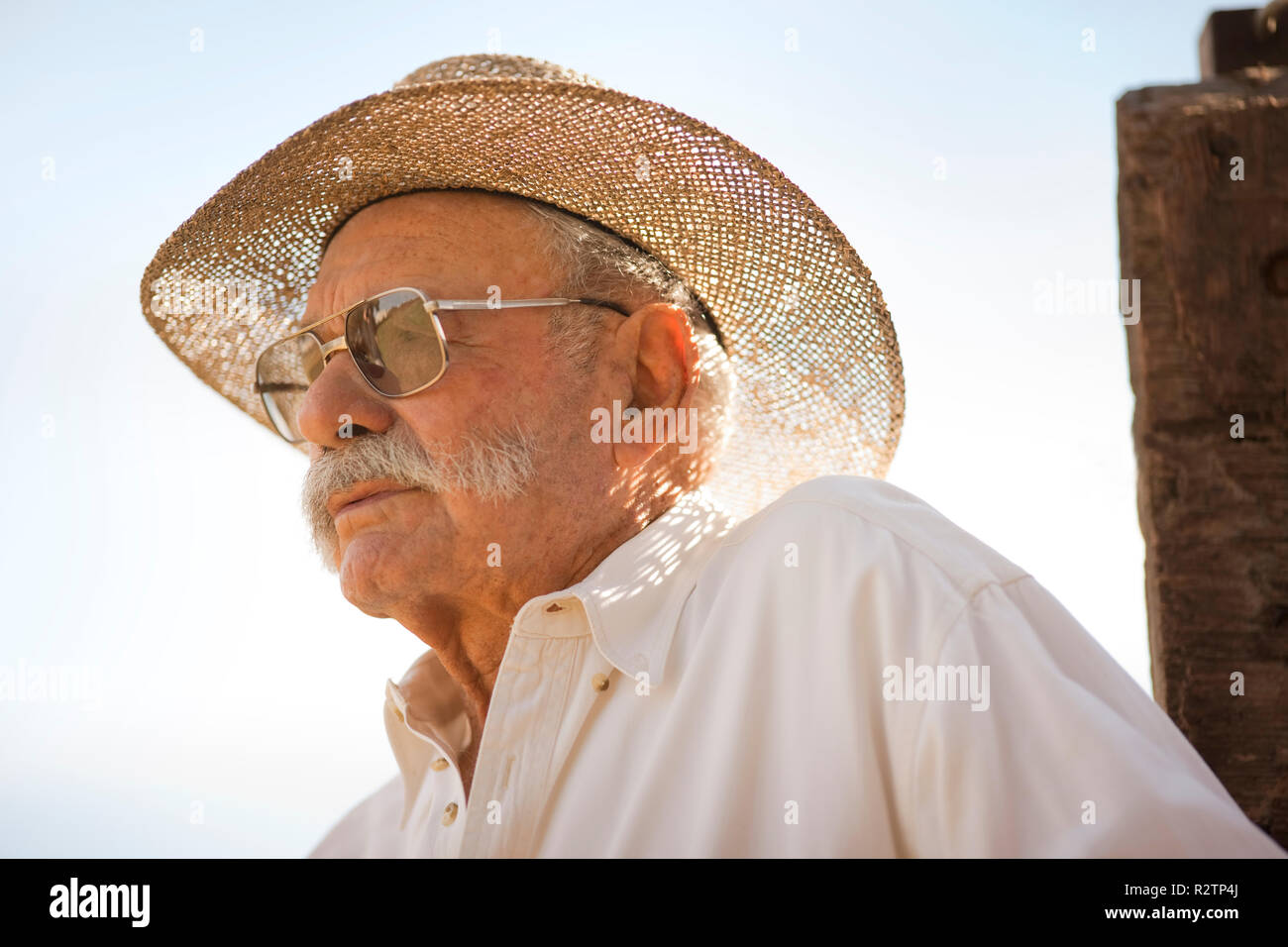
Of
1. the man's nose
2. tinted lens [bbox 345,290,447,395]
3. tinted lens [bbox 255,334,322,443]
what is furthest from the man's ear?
tinted lens [bbox 255,334,322,443]

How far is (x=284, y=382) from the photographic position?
3039 millimetres

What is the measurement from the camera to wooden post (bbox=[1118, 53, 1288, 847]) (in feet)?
5.18

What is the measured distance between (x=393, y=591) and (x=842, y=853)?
3.82 feet

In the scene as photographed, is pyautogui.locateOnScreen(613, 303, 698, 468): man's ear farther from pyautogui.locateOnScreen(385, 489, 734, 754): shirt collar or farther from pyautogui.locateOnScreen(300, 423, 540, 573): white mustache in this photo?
pyautogui.locateOnScreen(300, 423, 540, 573): white mustache

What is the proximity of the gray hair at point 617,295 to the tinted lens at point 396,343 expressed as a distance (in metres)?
0.29

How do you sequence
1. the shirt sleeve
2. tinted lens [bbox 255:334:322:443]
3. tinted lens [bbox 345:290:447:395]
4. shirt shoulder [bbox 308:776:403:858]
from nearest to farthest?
1. the shirt sleeve
2. tinted lens [bbox 345:290:447:395]
3. shirt shoulder [bbox 308:776:403:858]
4. tinted lens [bbox 255:334:322:443]

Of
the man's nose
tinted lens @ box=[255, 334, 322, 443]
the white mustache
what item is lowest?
the white mustache

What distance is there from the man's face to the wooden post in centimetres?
121

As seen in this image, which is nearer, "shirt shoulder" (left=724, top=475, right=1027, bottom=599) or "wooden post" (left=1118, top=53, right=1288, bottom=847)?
"wooden post" (left=1118, top=53, right=1288, bottom=847)

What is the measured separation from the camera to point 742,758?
5.58ft

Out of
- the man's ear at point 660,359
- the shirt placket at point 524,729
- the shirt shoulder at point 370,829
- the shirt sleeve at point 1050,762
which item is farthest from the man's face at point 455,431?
the shirt sleeve at point 1050,762
